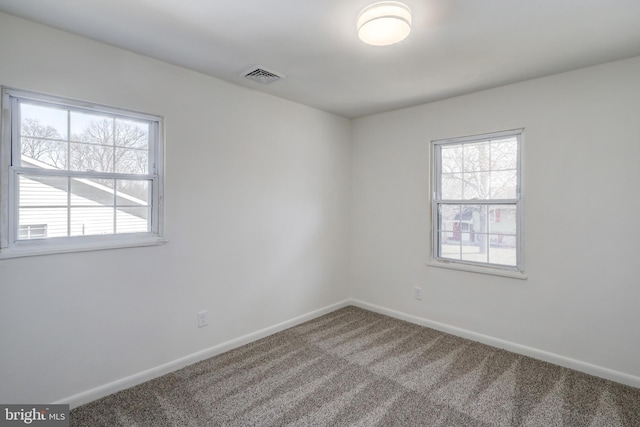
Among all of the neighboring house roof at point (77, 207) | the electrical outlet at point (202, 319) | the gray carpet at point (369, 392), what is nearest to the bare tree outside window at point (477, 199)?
the gray carpet at point (369, 392)

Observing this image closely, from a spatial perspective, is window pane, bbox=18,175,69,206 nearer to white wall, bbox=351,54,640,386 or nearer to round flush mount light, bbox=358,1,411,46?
round flush mount light, bbox=358,1,411,46

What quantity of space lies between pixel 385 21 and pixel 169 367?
9.53 feet

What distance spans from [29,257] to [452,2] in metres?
2.92

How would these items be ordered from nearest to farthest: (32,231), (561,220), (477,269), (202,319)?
1. (32,231)
2. (561,220)
3. (202,319)
4. (477,269)

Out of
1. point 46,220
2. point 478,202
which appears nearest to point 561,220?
point 478,202

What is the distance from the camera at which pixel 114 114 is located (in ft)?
7.59

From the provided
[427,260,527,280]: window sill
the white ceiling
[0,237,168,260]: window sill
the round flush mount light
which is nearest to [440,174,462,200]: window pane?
[427,260,527,280]: window sill

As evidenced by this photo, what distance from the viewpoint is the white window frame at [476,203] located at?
288cm

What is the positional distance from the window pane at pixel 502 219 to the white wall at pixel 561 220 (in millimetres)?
132

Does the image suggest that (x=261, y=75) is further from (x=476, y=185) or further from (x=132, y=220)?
(x=476, y=185)

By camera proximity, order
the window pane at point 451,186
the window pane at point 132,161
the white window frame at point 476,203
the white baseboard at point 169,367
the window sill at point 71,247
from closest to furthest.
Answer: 1. the window sill at point 71,247
2. the white baseboard at point 169,367
3. the window pane at point 132,161
4. the white window frame at point 476,203
5. the window pane at point 451,186

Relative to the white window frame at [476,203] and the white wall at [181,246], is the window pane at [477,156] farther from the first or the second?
the white wall at [181,246]

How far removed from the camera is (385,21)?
175 centimetres

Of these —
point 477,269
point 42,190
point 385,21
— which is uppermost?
point 385,21
